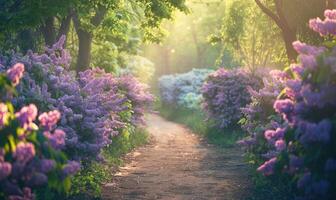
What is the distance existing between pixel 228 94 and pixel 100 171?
1024 cm

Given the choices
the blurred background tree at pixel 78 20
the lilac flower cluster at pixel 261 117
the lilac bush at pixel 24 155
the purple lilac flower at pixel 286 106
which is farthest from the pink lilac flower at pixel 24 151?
the blurred background tree at pixel 78 20

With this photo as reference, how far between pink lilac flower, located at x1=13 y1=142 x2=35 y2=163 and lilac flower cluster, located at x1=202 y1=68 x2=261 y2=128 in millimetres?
14899

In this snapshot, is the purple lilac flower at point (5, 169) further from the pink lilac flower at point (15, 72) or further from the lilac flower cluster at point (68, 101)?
the lilac flower cluster at point (68, 101)

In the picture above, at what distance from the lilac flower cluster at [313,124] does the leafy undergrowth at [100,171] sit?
4.22 m

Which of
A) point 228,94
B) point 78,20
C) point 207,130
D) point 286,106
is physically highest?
point 78,20

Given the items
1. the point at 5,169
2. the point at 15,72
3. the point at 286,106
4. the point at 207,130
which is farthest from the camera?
the point at 207,130

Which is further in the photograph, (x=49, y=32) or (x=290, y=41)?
(x=49, y=32)

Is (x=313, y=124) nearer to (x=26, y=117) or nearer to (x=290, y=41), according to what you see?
(x=26, y=117)

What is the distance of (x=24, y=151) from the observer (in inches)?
207

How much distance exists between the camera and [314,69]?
6219 millimetres

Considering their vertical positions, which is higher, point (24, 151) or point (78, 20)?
point (78, 20)

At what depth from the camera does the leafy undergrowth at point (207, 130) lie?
760 inches

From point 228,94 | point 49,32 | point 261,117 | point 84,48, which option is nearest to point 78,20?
point 84,48

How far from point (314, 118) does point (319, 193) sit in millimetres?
970
